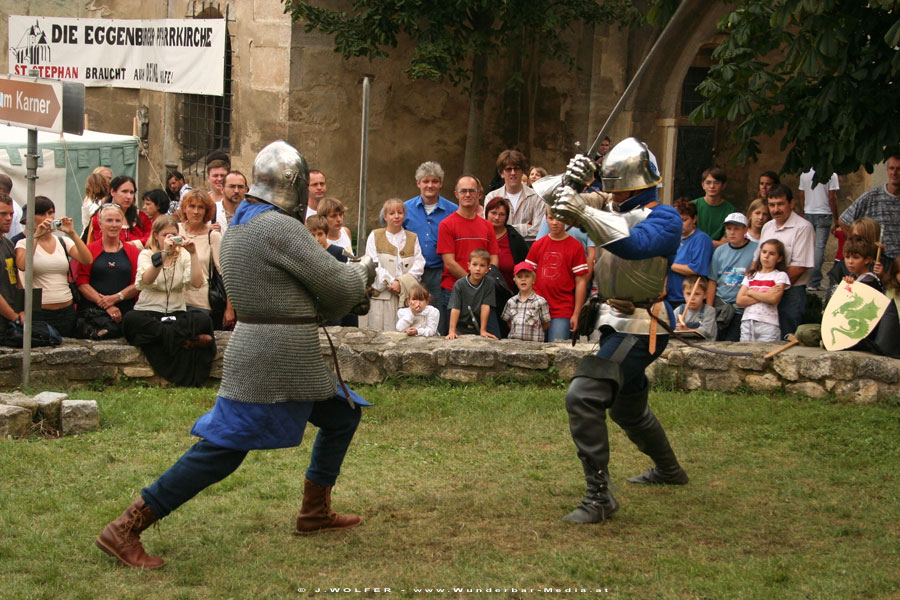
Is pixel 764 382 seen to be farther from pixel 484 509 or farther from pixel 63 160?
pixel 63 160

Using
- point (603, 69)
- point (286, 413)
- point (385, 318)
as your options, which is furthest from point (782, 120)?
point (603, 69)

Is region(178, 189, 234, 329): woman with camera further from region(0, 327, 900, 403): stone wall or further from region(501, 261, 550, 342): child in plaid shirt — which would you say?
region(501, 261, 550, 342): child in plaid shirt

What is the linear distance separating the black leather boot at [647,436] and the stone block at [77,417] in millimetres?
3029

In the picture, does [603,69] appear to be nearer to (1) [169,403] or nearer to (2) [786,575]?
(1) [169,403]

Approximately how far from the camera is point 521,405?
699 cm

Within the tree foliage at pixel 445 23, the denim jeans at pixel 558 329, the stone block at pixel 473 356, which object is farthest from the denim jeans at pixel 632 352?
the tree foliage at pixel 445 23

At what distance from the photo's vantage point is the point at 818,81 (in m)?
7.05

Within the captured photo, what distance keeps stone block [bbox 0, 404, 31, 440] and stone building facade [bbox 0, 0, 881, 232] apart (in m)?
8.53

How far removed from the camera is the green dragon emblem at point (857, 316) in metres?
7.29

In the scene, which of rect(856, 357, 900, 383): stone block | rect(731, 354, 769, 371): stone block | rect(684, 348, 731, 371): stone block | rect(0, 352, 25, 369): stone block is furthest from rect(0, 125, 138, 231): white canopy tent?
rect(856, 357, 900, 383): stone block

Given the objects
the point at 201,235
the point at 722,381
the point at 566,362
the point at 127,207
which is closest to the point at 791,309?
the point at 722,381

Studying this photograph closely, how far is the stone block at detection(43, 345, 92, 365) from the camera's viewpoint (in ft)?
24.2

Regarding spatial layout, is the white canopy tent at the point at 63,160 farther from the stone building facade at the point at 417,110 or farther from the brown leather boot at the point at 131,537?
the brown leather boot at the point at 131,537

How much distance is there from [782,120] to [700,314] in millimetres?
1707
